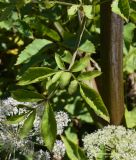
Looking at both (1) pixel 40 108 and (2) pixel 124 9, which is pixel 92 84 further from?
(2) pixel 124 9

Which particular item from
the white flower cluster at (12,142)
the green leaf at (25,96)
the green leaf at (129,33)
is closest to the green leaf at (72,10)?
the green leaf at (25,96)

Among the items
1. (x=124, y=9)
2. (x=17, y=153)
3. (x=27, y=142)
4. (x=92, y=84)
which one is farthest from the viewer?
(x=92, y=84)

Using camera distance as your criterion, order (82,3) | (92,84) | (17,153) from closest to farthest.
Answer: (82,3), (17,153), (92,84)

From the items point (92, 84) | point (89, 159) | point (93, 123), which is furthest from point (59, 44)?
point (89, 159)

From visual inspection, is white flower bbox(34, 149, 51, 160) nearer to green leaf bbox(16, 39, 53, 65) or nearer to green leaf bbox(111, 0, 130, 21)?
green leaf bbox(16, 39, 53, 65)

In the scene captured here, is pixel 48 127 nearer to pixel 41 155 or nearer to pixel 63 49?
pixel 41 155

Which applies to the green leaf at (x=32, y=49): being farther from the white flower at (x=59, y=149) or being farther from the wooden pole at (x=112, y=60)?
the white flower at (x=59, y=149)
